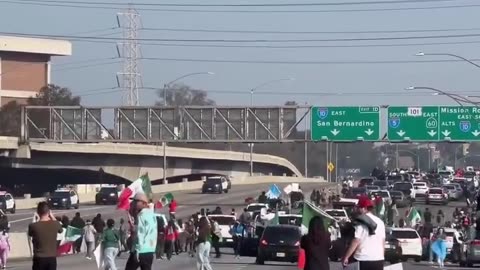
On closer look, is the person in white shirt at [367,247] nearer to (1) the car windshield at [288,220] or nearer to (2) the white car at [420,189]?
(1) the car windshield at [288,220]

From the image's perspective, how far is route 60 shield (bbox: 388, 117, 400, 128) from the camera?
6838 cm

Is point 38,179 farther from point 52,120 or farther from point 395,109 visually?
point 395,109

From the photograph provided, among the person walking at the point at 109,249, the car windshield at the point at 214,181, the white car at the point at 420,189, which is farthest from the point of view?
the car windshield at the point at 214,181

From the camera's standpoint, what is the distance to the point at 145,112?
7144 cm

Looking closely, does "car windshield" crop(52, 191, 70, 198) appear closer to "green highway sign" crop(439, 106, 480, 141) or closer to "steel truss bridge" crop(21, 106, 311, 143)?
"steel truss bridge" crop(21, 106, 311, 143)

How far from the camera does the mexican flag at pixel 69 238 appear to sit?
4625cm

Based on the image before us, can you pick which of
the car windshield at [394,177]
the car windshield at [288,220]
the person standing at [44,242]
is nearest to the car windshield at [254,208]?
the car windshield at [288,220]

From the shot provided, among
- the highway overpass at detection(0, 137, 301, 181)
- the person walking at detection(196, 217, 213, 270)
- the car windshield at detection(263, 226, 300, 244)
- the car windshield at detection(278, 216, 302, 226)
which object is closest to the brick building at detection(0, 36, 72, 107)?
the highway overpass at detection(0, 137, 301, 181)

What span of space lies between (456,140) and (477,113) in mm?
1880

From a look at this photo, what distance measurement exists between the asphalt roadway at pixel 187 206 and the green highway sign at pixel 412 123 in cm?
1095

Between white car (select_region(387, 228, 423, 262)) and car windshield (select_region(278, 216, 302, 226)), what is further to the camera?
car windshield (select_region(278, 216, 302, 226))

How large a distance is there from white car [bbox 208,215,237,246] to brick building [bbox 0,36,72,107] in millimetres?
94091

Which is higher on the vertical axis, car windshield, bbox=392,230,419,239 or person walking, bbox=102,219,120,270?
person walking, bbox=102,219,120,270

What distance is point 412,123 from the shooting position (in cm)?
6850
